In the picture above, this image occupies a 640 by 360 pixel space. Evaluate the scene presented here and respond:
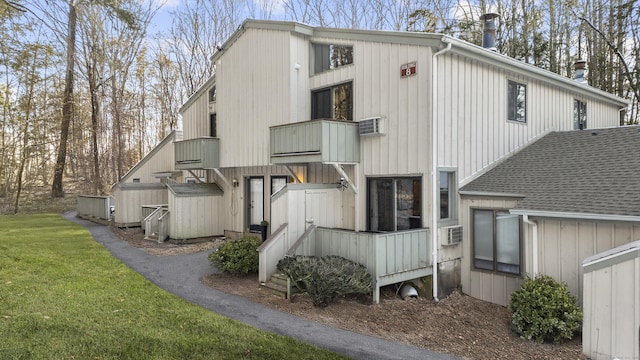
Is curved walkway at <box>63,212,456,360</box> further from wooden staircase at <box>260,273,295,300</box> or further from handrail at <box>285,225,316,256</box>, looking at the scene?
handrail at <box>285,225,316,256</box>

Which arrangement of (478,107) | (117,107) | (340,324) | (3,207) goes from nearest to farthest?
(340,324) < (478,107) < (3,207) < (117,107)

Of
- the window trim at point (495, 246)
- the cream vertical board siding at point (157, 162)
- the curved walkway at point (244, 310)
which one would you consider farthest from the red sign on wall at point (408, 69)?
the cream vertical board siding at point (157, 162)

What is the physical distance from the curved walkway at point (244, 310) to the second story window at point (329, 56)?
665 cm

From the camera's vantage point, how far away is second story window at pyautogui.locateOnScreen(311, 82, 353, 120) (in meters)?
11.0

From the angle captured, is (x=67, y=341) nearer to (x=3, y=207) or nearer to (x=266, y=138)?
(x=266, y=138)

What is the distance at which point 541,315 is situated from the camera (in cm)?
686

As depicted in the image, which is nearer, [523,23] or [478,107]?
[478,107]

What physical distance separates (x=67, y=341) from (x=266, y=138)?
8.39m

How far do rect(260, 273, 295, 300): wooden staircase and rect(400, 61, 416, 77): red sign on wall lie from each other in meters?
5.51

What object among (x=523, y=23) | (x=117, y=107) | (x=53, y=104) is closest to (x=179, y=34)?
(x=117, y=107)

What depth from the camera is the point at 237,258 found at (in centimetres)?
1019

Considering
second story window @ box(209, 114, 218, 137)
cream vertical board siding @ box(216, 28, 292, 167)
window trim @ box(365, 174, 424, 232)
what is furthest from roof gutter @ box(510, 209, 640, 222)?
second story window @ box(209, 114, 218, 137)

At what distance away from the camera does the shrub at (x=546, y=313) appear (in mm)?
6730

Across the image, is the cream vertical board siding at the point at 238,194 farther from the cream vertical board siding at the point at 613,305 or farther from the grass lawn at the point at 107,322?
the cream vertical board siding at the point at 613,305
